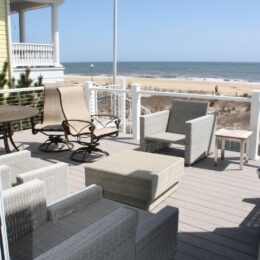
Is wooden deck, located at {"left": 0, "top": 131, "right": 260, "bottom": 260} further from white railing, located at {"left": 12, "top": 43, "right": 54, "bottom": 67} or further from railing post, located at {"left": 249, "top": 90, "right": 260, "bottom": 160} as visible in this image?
white railing, located at {"left": 12, "top": 43, "right": 54, "bottom": 67}

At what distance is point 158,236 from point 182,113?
3536mm

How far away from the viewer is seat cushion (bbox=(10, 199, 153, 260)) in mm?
2006

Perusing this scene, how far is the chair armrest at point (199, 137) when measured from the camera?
474 cm

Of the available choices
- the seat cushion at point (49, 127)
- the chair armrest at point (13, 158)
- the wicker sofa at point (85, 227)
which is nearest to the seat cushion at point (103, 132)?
the seat cushion at point (49, 127)

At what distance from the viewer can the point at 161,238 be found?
2234mm

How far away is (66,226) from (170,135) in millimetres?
3227

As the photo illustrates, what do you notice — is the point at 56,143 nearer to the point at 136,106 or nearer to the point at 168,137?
the point at 136,106

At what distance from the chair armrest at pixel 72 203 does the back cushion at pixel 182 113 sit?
119 inches

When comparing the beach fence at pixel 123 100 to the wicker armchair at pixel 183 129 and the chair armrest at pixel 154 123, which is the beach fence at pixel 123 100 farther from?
the chair armrest at pixel 154 123

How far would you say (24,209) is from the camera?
2150mm

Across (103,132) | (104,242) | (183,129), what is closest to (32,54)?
(103,132)

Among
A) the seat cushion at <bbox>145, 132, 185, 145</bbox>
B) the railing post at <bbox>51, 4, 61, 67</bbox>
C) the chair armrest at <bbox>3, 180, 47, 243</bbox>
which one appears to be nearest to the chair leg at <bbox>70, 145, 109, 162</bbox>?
the seat cushion at <bbox>145, 132, 185, 145</bbox>

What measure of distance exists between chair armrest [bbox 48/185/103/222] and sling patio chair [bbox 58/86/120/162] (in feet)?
8.10

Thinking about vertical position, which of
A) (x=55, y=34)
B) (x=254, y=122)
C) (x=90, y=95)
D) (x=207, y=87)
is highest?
(x=55, y=34)
